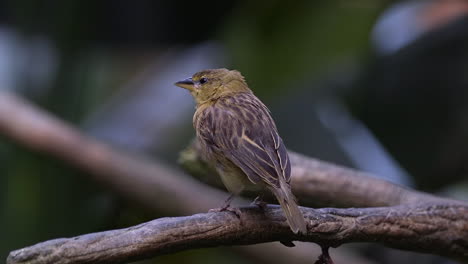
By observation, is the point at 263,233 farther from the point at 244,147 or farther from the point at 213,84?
the point at 213,84

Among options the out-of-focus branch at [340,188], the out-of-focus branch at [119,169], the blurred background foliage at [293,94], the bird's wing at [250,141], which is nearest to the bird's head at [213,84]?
the bird's wing at [250,141]


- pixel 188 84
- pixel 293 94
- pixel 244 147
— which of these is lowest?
pixel 244 147

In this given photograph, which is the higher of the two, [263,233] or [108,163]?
[108,163]

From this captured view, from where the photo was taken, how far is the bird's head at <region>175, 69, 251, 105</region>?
3762 millimetres

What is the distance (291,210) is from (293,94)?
327 cm

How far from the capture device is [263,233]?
2.77 m

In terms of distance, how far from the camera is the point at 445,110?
18.1 ft

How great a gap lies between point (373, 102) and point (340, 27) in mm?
859

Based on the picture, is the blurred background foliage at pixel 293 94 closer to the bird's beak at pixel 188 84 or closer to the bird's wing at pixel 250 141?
the bird's beak at pixel 188 84

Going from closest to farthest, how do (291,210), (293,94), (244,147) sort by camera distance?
(291,210) < (244,147) < (293,94)

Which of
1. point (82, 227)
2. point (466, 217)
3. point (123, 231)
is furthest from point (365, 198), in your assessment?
point (82, 227)

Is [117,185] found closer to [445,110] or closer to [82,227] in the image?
[82,227]

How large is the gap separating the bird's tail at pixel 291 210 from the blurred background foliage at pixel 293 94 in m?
2.53

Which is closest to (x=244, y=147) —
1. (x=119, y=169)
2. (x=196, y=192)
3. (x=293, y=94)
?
(x=196, y=192)
